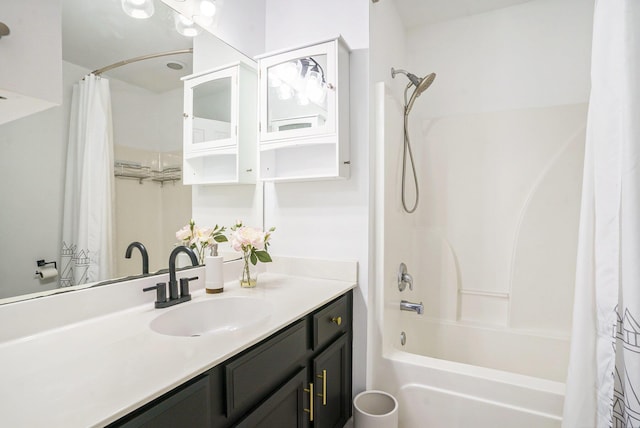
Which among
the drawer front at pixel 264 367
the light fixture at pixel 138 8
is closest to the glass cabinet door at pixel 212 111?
the light fixture at pixel 138 8

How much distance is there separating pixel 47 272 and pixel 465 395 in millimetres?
1742

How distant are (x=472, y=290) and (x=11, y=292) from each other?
2438 mm

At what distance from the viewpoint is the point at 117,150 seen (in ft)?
3.85

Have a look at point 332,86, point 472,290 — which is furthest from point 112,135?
point 472,290

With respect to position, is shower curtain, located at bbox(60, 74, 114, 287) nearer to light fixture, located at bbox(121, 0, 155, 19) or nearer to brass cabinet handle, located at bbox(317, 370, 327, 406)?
light fixture, located at bbox(121, 0, 155, 19)

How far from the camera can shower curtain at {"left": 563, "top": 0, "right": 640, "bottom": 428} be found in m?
0.94

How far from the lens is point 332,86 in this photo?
1546 mm

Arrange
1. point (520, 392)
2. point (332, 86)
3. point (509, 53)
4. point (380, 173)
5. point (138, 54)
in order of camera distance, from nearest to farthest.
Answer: point (138, 54)
point (520, 392)
point (332, 86)
point (380, 173)
point (509, 53)

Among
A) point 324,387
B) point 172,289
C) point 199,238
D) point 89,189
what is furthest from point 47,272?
point 324,387

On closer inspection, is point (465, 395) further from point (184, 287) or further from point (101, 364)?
point (101, 364)

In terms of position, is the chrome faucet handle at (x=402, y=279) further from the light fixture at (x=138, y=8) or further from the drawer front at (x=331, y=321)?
the light fixture at (x=138, y=8)

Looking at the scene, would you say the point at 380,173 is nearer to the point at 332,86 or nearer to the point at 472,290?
the point at 332,86

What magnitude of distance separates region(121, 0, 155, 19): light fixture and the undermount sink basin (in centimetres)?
118

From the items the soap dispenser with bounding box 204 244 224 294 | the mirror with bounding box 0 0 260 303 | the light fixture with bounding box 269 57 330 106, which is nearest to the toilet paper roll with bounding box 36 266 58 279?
the mirror with bounding box 0 0 260 303
